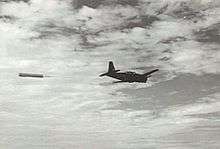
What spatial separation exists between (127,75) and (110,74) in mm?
3252

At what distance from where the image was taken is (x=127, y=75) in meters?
54.3

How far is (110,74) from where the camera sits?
5338 centimetres

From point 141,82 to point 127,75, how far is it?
3.09 m

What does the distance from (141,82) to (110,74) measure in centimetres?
623

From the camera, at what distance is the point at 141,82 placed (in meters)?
55.2
